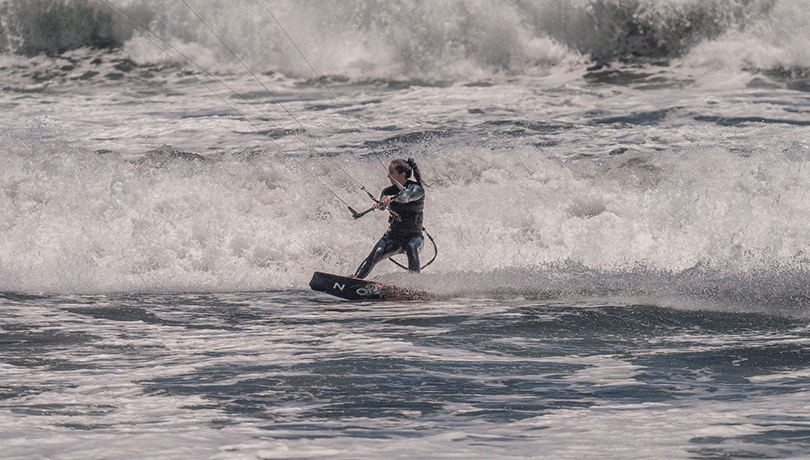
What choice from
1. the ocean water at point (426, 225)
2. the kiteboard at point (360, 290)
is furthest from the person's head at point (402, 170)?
the kiteboard at point (360, 290)

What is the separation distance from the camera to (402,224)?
1080cm

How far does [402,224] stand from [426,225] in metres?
3.17

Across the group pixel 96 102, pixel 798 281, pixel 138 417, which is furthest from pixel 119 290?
pixel 96 102

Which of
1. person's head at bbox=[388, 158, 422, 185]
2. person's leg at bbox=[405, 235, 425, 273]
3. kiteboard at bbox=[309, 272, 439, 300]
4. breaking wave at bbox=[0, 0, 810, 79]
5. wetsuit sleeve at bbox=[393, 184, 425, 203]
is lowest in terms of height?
kiteboard at bbox=[309, 272, 439, 300]

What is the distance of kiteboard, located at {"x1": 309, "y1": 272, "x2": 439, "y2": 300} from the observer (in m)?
10.0

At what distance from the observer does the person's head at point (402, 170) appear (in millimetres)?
10531

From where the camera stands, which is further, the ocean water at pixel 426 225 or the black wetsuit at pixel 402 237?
the black wetsuit at pixel 402 237

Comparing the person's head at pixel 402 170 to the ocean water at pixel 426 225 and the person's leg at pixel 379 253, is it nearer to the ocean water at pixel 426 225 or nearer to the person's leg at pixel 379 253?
the person's leg at pixel 379 253

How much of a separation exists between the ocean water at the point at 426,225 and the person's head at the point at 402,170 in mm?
1230

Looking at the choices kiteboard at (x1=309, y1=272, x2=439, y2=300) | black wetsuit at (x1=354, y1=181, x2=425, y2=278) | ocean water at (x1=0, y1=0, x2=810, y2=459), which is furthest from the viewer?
black wetsuit at (x1=354, y1=181, x2=425, y2=278)

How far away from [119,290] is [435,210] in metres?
5.39

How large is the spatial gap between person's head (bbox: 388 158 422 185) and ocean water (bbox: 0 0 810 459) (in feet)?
4.03

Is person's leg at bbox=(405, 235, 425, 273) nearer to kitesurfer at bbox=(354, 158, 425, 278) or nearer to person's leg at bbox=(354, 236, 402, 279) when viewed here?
kitesurfer at bbox=(354, 158, 425, 278)

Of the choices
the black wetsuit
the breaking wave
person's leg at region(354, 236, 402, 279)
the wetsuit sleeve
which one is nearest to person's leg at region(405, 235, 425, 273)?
the black wetsuit
